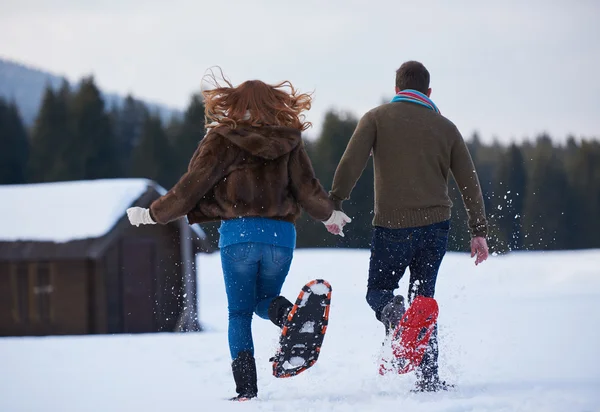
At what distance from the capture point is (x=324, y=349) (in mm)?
6746

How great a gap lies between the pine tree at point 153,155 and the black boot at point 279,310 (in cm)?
4192

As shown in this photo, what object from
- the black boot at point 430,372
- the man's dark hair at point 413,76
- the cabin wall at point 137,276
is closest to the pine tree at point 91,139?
the cabin wall at point 137,276

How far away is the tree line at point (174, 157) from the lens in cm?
4247

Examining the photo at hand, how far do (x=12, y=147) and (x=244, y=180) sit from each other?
45.9 metres

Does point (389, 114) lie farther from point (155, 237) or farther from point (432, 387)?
point (155, 237)

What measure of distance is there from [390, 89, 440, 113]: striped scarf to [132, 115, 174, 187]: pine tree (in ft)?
137

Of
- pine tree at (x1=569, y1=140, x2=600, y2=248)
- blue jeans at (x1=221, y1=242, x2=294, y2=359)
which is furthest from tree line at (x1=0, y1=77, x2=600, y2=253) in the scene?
blue jeans at (x1=221, y1=242, x2=294, y2=359)

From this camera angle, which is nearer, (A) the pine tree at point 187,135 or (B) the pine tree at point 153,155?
(B) the pine tree at point 153,155

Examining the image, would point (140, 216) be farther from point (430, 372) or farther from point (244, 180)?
point (430, 372)

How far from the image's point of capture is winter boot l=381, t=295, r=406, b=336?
14.1 feet

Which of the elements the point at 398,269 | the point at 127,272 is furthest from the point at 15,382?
the point at 127,272

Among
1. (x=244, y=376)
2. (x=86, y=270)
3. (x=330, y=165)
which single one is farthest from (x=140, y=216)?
(x=330, y=165)

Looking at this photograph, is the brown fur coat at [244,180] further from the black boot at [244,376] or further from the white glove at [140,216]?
the black boot at [244,376]

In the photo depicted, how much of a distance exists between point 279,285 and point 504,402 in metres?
1.45
